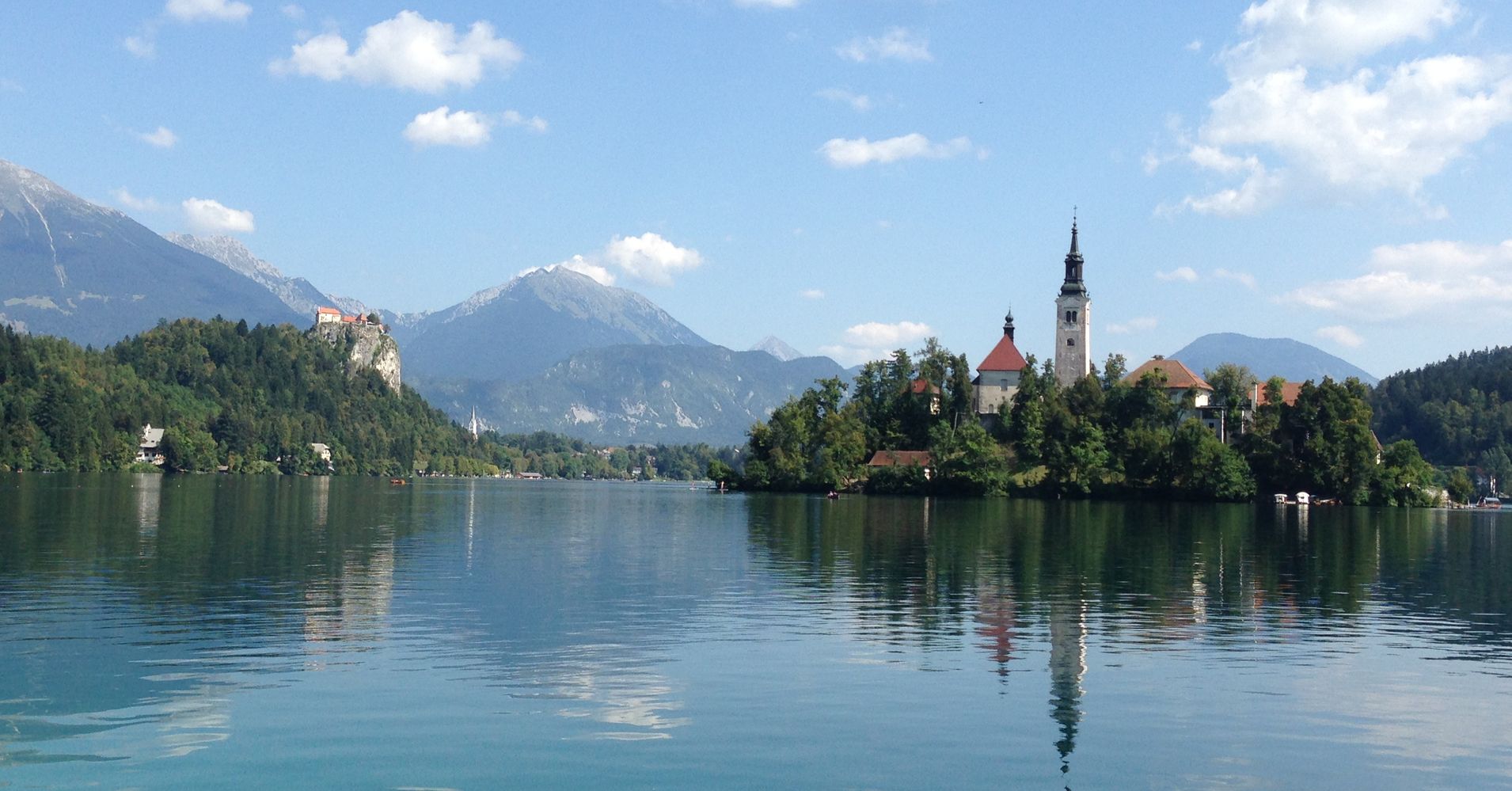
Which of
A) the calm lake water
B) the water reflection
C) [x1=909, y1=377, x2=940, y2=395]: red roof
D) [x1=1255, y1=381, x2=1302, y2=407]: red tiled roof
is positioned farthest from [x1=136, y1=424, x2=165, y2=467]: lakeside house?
the calm lake water

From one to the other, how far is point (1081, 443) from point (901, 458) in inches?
788

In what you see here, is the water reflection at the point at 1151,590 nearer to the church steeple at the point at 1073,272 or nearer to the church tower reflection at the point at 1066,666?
the church tower reflection at the point at 1066,666

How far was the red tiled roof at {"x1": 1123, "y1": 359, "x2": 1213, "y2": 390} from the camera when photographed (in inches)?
5768

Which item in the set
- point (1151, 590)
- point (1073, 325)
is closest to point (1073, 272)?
point (1073, 325)

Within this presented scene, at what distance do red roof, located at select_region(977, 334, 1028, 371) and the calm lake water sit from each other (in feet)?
360

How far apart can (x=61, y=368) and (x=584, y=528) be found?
147128 millimetres

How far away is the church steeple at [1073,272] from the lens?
166m

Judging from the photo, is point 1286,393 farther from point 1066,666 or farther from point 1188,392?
point 1066,666

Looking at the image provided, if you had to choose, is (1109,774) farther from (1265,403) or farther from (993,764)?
(1265,403)

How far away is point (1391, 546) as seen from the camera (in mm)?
64312

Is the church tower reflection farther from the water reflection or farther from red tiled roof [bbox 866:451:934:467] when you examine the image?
red tiled roof [bbox 866:451:934:467]

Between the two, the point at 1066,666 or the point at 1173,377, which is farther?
the point at 1173,377

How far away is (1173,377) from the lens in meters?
150

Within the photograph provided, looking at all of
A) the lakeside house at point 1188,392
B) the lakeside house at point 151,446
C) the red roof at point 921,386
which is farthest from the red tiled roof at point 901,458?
the lakeside house at point 151,446
